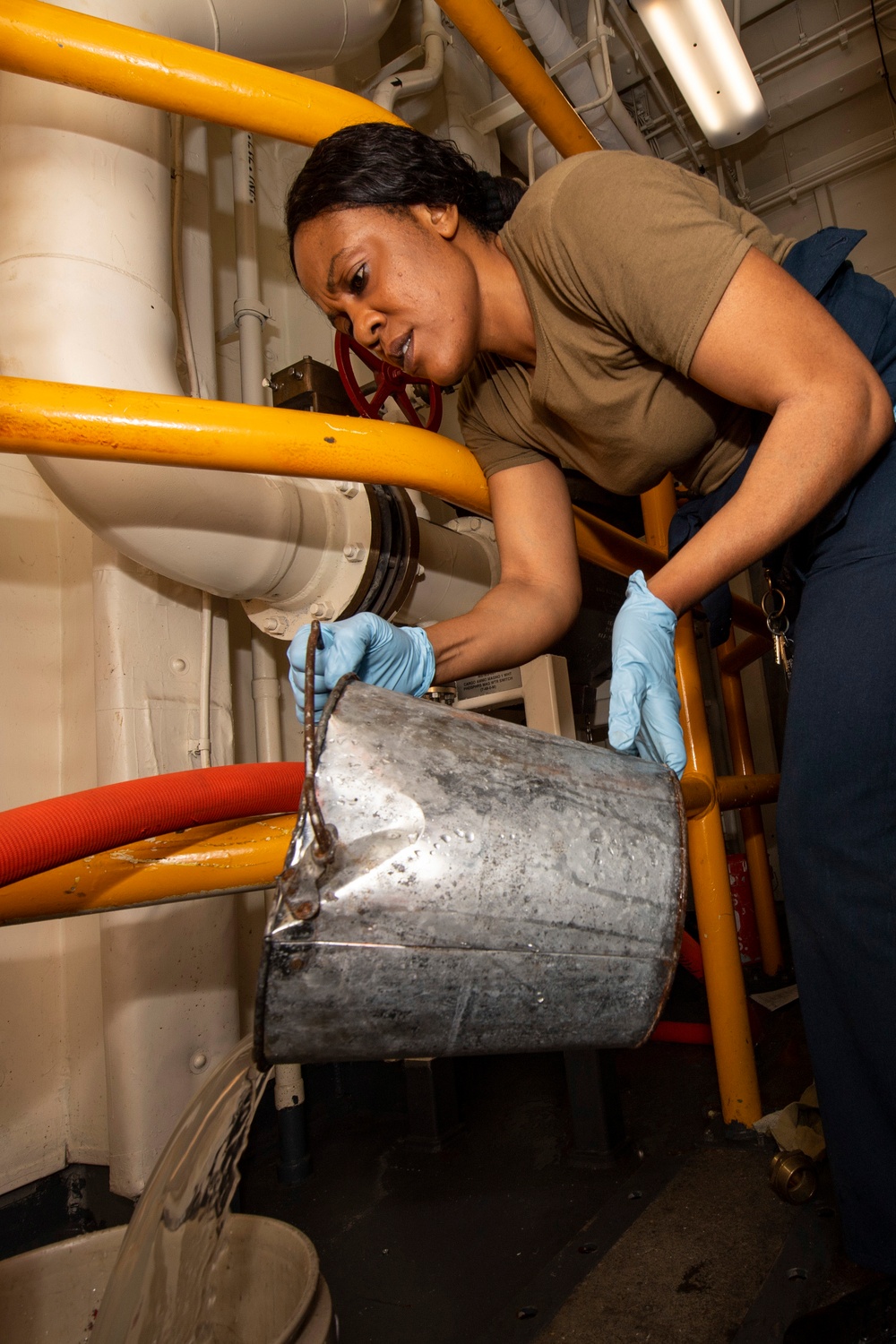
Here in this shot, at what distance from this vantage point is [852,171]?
11.6ft

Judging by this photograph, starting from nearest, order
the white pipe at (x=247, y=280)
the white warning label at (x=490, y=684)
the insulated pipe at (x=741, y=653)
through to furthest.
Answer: the white warning label at (x=490, y=684), the white pipe at (x=247, y=280), the insulated pipe at (x=741, y=653)

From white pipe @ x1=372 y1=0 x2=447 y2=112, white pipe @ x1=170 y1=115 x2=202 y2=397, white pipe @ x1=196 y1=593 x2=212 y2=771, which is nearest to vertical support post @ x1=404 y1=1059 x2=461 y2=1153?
white pipe @ x1=196 y1=593 x2=212 y2=771

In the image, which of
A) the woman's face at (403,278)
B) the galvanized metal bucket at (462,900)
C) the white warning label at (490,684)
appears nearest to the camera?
the galvanized metal bucket at (462,900)

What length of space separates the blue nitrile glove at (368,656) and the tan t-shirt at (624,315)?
1.22 feet

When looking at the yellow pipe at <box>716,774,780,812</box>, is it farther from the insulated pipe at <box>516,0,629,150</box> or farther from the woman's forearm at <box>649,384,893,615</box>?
the insulated pipe at <box>516,0,629,150</box>

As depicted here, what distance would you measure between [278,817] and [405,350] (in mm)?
628

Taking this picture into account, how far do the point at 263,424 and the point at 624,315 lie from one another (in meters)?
0.43

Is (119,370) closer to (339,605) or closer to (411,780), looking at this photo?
(339,605)

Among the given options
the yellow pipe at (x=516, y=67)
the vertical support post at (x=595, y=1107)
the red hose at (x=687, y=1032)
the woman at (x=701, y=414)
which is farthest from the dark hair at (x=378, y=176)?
the red hose at (x=687, y=1032)

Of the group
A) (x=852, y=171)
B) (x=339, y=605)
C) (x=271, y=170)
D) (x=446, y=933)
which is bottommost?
(x=446, y=933)

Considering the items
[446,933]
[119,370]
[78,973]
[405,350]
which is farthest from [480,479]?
[78,973]

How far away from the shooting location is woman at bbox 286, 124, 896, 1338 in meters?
0.76

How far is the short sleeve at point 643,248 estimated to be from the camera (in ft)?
2.48

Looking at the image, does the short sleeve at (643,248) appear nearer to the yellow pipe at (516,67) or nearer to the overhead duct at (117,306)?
the overhead duct at (117,306)
